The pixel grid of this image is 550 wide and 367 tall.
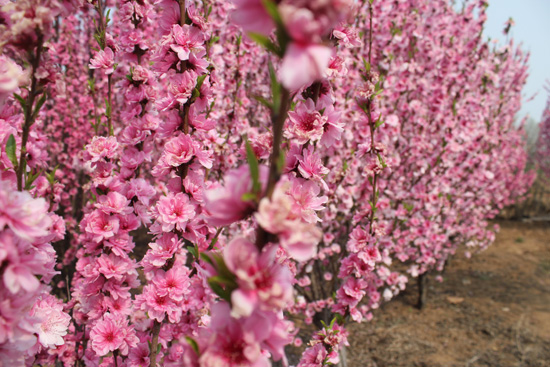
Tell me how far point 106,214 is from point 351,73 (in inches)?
149

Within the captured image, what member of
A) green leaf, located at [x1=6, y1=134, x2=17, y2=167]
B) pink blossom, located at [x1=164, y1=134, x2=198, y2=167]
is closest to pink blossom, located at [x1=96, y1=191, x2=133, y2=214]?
pink blossom, located at [x1=164, y1=134, x2=198, y2=167]

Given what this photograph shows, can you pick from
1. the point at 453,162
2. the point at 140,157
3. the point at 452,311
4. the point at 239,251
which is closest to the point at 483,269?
the point at 452,311

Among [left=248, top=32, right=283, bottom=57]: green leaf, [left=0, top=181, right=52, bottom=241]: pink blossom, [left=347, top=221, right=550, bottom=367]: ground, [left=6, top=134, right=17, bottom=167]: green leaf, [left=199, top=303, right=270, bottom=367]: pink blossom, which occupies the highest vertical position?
[left=248, top=32, right=283, bottom=57]: green leaf

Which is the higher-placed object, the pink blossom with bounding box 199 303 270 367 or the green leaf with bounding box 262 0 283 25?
the green leaf with bounding box 262 0 283 25

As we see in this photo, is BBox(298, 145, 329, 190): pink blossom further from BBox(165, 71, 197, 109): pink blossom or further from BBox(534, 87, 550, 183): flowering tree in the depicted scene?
BBox(534, 87, 550, 183): flowering tree

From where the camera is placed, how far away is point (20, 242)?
76 centimetres

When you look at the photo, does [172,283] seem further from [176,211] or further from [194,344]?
[194,344]

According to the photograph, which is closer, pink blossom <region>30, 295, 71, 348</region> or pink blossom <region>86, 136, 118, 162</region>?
pink blossom <region>30, 295, 71, 348</region>

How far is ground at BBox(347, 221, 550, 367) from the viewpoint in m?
4.63

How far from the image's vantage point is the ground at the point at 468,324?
15.2 ft

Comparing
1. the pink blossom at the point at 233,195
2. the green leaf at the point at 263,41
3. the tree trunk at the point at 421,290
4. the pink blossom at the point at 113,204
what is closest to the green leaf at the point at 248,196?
the pink blossom at the point at 233,195

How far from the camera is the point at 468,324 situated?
17.9 ft

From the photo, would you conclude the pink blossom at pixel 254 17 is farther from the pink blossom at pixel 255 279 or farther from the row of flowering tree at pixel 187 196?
the pink blossom at pixel 255 279

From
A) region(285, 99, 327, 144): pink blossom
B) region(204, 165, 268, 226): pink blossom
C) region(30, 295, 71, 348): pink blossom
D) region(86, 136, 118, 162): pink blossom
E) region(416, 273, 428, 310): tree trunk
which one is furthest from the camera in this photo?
region(416, 273, 428, 310): tree trunk
